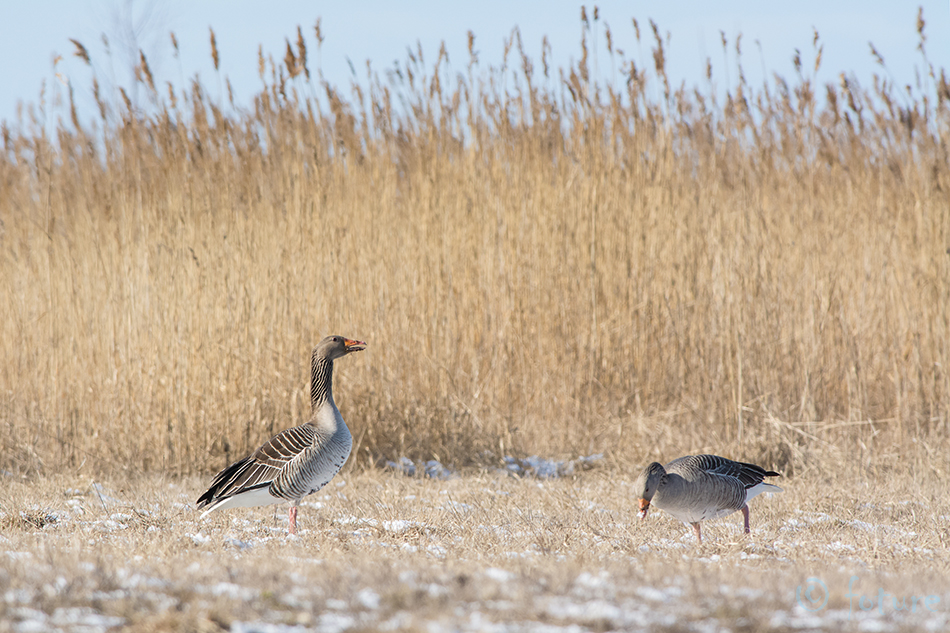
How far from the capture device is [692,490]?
14.9 feet

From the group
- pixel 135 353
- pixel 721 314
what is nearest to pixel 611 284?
pixel 721 314

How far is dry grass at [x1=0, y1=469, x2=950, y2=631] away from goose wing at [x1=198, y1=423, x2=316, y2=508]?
0.71ft

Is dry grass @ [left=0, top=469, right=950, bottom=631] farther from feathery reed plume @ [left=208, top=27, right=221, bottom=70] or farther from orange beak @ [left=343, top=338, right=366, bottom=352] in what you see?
feathery reed plume @ [left=208, top=27, right=221, bottom=70]

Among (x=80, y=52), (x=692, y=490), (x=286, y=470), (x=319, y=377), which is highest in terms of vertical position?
(x=80, y=52)

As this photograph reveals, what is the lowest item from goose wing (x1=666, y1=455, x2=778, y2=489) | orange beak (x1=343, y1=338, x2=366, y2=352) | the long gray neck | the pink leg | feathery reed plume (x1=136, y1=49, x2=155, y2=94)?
the pink leg

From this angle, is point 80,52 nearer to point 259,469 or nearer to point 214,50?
point 214,50

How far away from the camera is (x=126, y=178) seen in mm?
7352

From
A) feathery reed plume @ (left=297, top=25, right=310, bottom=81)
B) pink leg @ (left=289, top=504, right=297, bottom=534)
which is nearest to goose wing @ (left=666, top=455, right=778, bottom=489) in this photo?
pink leg @ (left=289, top=504, right=297, bottom=534)

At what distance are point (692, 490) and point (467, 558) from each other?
1419mm

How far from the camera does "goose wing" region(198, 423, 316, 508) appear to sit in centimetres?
490

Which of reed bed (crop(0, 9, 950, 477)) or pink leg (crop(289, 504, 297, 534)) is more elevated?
reed bed (crop(0, 9, 950, 477))

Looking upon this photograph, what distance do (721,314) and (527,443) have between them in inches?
76.8

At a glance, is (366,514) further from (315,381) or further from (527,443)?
(527,443)

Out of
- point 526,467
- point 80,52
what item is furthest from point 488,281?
point 80,52
